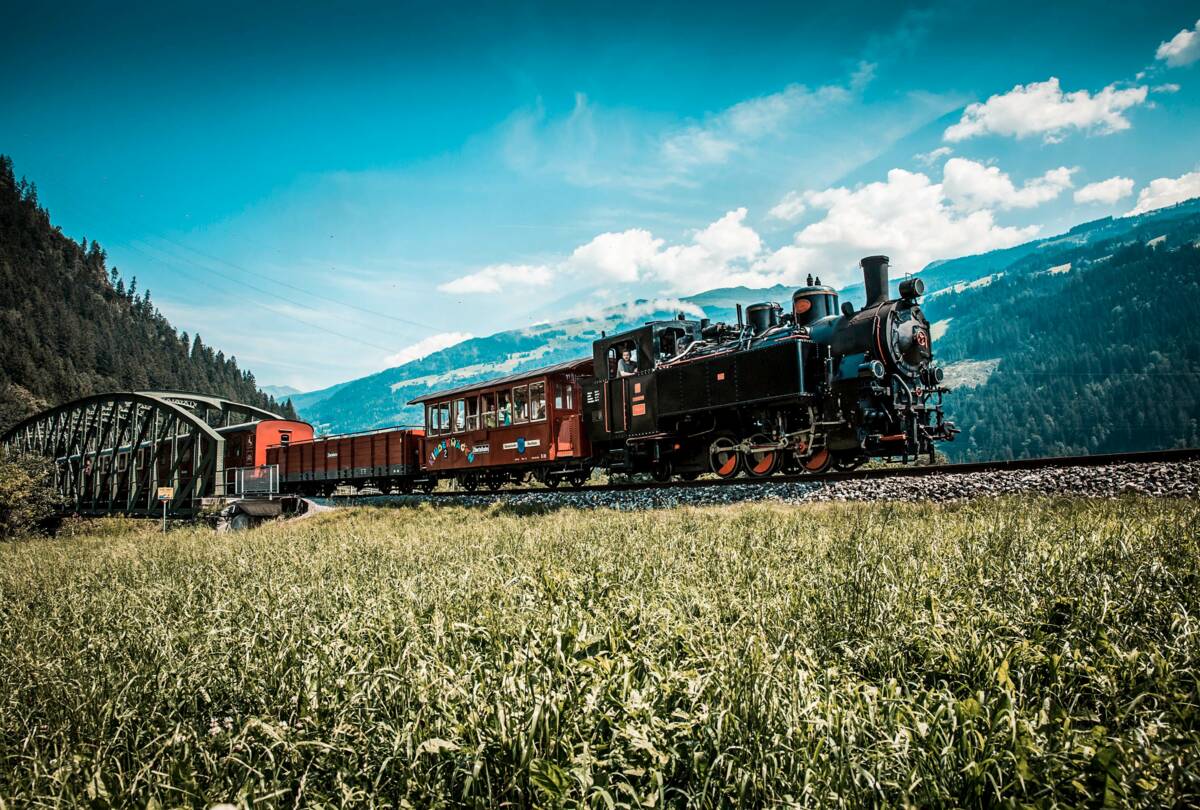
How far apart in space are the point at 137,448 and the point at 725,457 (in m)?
38.4

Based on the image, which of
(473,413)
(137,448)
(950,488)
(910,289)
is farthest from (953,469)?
(137,448)

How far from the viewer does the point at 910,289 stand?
15.3 m

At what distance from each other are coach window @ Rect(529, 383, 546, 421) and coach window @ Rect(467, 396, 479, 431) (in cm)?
323

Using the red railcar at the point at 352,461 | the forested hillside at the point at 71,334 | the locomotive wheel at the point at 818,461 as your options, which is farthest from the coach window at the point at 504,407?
the forested hillside at the point at 71,334

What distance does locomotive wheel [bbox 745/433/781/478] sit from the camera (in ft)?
52.1

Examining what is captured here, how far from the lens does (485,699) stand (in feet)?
10.7

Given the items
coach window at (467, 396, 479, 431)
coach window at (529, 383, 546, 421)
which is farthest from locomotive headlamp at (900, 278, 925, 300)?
coach window at (467, 396, 479, 431)

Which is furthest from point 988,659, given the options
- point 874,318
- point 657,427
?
point 657,427

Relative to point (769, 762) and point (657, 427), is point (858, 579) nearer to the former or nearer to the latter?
point (769, 762)

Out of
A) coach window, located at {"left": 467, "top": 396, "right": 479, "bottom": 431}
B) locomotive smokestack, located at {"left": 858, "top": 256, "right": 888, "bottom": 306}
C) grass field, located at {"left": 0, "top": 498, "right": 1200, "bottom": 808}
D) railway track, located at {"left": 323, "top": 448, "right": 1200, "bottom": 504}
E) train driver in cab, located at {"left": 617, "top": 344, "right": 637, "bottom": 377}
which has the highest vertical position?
locomotive smokestack, located at {"left": 858, "top": 256, "right": 888, "bottom": 306}

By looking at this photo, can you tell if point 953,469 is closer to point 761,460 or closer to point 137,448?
point 761,460

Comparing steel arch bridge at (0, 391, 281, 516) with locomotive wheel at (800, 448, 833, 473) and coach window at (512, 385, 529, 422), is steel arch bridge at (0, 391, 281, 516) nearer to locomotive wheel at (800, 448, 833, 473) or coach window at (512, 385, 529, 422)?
coach window at (512, 385, 529, 422)

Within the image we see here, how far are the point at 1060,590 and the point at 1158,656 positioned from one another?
160 centimetres

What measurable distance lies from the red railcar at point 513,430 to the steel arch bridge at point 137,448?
620 inches
